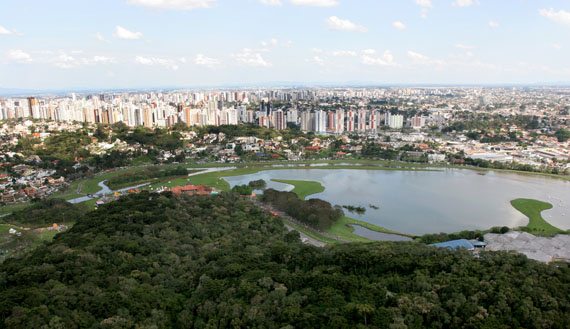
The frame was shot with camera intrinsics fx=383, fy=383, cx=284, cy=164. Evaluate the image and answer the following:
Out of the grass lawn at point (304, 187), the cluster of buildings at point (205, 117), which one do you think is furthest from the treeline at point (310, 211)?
the cluster of buildings at point (205, 117)

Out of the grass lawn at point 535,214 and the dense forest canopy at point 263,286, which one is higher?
the dense forest canopy at point 263,286

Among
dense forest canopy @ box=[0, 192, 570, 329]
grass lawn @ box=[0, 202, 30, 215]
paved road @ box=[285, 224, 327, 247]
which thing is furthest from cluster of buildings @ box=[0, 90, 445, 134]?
dense forest canopy @ box=[0, 192, 570, 329]

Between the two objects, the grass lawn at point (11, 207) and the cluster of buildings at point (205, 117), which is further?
the cluster of buildings at point (205, 117)

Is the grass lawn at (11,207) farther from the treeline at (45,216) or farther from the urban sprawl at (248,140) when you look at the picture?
the treeline at (45,216)

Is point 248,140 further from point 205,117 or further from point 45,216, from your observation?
point 45,216

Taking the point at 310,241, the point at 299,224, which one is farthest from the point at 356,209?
the point at 310,241

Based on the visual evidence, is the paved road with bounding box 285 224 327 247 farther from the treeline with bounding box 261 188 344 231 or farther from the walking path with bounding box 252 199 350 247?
the treeline with bounding box 261 188 344 231
